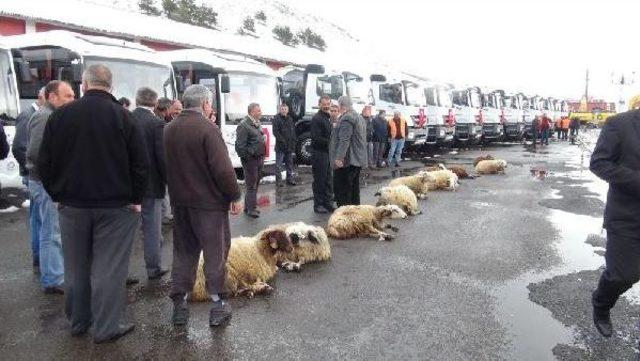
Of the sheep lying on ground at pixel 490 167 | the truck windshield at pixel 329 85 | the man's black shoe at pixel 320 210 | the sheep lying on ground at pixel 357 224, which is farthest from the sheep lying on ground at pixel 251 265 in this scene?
the truck windshield at pixel 329 85

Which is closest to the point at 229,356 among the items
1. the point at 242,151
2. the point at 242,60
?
the point at 242,151

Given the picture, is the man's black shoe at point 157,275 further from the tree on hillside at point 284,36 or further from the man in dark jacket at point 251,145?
the tree on hillside at point 284,36

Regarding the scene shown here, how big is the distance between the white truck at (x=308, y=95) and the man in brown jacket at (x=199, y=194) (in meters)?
12.1

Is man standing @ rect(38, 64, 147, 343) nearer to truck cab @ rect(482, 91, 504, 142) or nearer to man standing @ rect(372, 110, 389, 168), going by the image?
man standing @ rect(372, 110, 389, 168)

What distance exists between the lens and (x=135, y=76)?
438 inches

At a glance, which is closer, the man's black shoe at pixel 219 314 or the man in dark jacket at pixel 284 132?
the man's black shoe at pixel 219 314

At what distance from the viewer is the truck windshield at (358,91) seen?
17.5 metres

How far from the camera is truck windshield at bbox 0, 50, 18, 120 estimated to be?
10.2 m

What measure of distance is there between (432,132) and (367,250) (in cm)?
1541

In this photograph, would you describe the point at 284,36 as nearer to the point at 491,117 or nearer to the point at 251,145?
the point at 491,117

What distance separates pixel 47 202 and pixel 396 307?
11.2 ft

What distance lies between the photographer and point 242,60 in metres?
14.7

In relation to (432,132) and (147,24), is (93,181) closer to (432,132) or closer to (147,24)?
(432,132)

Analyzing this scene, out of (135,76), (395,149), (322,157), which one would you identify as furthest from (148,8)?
(322,157)
